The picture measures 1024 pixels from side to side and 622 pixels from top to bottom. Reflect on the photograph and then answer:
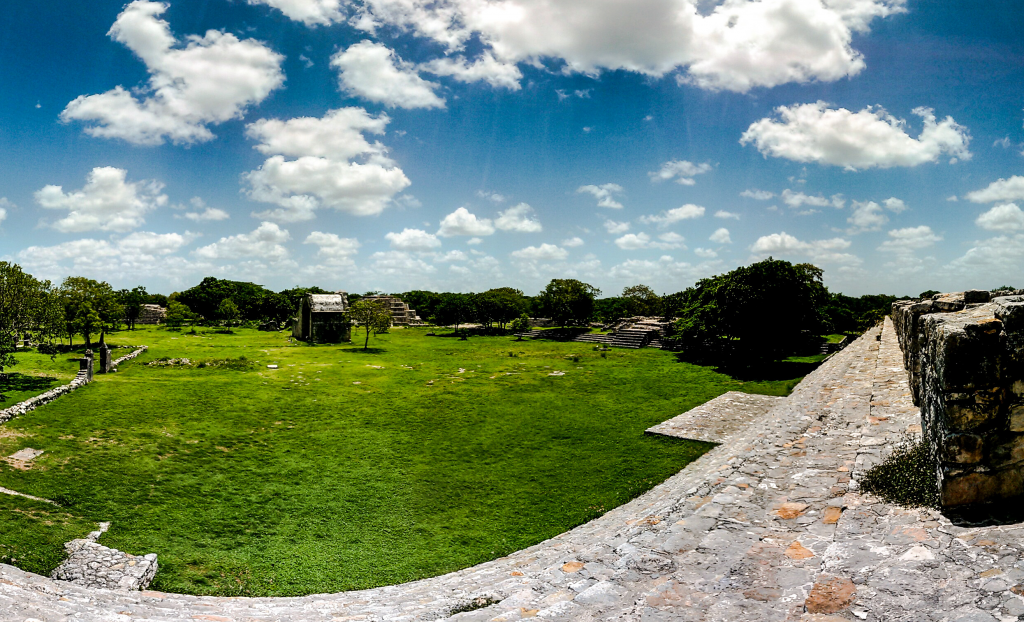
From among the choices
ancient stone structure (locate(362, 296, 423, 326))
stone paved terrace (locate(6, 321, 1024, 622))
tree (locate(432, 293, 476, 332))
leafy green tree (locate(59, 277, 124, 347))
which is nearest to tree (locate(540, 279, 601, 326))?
tree (locate(432, 293, 476, 332))

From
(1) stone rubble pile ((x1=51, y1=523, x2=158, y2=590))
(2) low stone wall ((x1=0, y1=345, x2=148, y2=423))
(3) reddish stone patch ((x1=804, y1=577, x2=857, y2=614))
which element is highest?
(3) reddish stone patch ((x1=804, y1=577, x2=857, y2=614))

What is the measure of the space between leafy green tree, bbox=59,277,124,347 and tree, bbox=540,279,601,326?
131 ft

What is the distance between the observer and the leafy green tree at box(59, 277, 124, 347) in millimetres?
27062

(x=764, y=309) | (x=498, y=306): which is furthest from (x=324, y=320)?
(x=764, y=309)

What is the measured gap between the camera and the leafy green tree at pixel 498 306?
58.8m

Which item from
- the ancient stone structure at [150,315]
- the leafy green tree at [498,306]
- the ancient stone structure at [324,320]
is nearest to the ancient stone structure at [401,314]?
the leafy green tree at [498,306]

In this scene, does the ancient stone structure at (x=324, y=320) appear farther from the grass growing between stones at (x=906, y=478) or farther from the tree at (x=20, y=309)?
the grass growing between stones at (x=906, y=478)

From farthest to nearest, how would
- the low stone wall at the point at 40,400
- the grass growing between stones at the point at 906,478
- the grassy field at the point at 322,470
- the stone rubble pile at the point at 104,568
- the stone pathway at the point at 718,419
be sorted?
1. the stone pathway at the point at 718,419
2. the low stone wall at the point at 40,400
3. the grassy field at the point at 322,470
4. the stone rubble pile at the point at 104,568
5. the grass growing between stones at the point at 906,478

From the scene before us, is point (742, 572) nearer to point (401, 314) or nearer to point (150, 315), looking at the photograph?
point (401, 314)

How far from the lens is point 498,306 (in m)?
58.7

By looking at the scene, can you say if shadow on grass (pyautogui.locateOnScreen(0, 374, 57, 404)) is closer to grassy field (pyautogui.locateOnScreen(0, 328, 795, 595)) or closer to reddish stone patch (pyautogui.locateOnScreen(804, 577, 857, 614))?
grassy field (pyautogui.locateOnScreen(0, 328, 795, 595))

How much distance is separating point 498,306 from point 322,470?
154 feet

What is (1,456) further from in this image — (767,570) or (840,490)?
(840,490)

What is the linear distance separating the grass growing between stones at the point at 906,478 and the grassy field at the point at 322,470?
5022 mm
